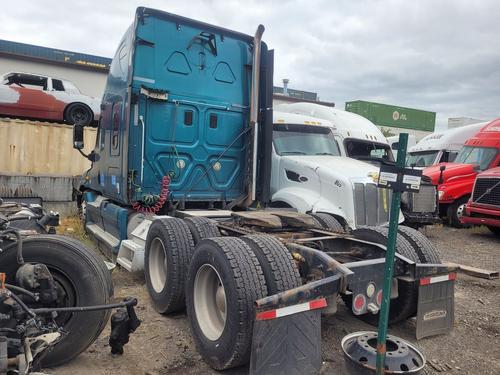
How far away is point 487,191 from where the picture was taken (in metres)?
9.95

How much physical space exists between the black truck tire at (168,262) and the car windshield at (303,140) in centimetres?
314

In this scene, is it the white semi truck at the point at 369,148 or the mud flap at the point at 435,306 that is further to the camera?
the white semi truck at the point at 369,148

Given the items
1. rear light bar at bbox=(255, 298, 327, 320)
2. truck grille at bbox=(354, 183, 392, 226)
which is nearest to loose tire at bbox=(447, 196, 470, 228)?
truck grille at bbox=(354, 183, 392, 226)

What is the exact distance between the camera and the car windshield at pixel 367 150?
8.73m

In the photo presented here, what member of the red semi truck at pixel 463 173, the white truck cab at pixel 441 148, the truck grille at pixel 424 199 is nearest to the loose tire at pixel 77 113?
the truck grille at pixel 424 199

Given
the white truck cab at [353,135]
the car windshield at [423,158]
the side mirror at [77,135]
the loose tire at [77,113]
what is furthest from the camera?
the car windshield at [423,158]

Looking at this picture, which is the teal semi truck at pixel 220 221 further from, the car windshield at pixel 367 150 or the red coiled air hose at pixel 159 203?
the car windshield at pixel 367 150

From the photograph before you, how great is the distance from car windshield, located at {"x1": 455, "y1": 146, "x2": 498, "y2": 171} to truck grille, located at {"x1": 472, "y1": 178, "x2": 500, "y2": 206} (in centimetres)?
180

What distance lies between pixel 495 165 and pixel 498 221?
2593 millimetres

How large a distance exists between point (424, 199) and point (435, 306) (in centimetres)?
575

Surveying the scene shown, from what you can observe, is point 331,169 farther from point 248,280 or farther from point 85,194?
point 85,194

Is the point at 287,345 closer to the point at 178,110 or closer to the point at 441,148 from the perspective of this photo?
the point at 178,110

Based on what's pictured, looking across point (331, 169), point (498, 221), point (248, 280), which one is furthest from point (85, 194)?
point (498, 221)

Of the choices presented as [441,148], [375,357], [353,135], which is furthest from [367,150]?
[375,357]
